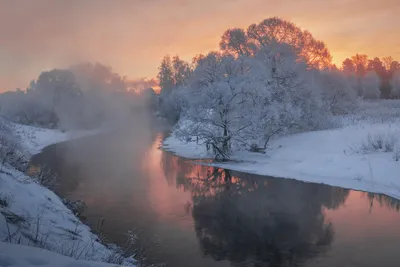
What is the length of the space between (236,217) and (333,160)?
1139cm

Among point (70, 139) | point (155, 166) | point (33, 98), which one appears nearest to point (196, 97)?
point (155, 166)

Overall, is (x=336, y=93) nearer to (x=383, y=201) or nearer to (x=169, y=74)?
(x=383, y=201)

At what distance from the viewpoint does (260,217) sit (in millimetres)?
15758

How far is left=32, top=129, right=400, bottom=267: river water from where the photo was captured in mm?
11805

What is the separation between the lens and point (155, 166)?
2838 cm

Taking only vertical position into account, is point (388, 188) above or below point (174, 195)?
above

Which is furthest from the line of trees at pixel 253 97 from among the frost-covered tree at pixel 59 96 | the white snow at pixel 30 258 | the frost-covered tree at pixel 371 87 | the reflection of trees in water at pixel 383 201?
the frost-covered tree at pixel 371 87

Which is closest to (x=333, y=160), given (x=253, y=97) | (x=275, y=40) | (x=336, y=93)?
(x=253, y=97)

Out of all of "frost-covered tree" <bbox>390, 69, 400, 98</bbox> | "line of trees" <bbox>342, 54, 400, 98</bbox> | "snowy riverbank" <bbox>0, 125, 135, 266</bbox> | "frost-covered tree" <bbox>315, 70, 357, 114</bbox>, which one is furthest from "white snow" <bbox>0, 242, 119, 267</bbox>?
"frost-covered tree" <bbox>390, 69, 400, 98</bbox>

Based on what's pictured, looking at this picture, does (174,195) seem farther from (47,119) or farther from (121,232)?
(47,119)

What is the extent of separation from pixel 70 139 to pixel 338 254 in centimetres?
4672

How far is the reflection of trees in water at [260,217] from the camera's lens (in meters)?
12.1

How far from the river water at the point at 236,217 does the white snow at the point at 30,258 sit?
18.6 ft

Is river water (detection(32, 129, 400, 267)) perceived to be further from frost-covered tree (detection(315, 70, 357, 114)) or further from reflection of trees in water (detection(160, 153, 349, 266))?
frost-covered tree (detection(315, 70, 357, 114))
